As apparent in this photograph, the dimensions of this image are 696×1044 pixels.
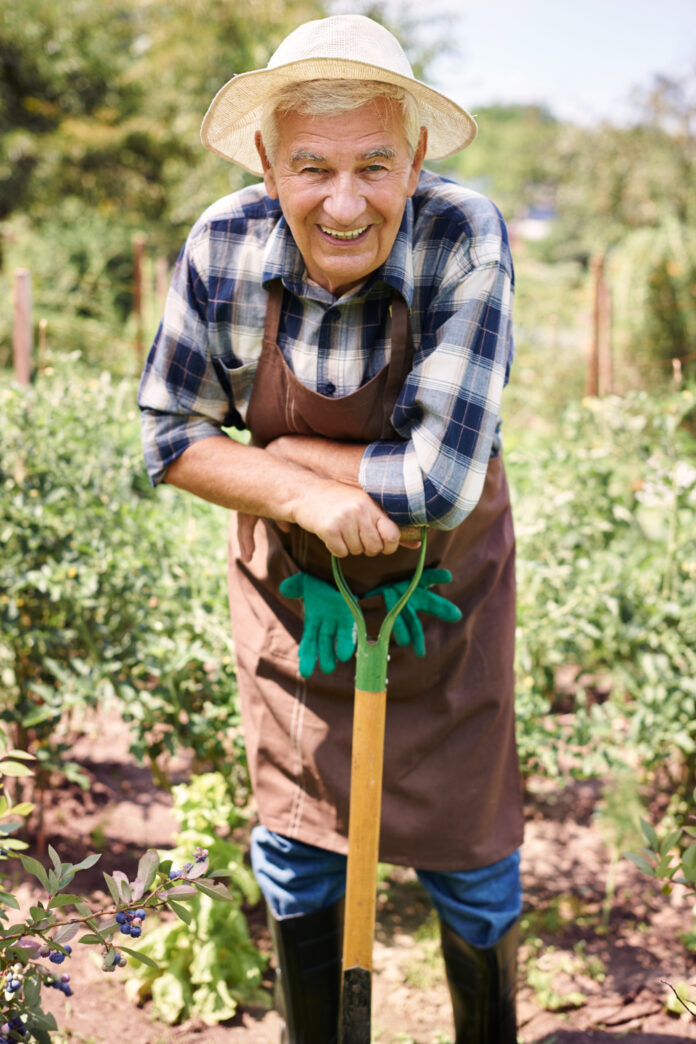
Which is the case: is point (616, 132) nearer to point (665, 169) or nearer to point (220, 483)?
point (665, 169)

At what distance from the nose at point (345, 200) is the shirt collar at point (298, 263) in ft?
0.42

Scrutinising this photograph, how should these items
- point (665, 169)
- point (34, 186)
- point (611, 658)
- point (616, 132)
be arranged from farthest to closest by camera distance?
point (616, 132) → point (665, 169) → point (34, 186) → point (611, 658)

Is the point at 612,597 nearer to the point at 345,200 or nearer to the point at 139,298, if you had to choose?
the point at 345,200

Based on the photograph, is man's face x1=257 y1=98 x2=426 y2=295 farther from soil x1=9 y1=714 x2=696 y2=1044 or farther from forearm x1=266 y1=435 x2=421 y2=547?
soil x1=9 y1=714 x2=696 y2=1044

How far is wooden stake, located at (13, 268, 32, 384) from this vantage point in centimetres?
342

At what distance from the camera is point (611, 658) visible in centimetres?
261

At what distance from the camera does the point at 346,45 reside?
1.41 meters

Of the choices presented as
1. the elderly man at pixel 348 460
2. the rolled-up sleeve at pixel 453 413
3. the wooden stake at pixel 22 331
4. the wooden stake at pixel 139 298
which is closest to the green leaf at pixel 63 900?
the elderly man at pixel 348 460

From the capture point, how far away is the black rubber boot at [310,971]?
187 centimetres

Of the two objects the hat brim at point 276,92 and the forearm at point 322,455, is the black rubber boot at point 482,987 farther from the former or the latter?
the hat brim at point 276,92

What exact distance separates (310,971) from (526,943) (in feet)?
2.70

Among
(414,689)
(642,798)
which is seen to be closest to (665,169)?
(642,798)

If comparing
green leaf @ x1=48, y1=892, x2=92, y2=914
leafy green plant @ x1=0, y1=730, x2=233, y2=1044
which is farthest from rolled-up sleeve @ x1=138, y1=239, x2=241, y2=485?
green leaf @ x1=48, y1=892, x2=92, y2=914

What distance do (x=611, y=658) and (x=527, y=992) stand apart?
0.89m
